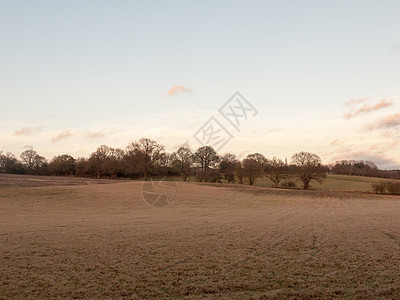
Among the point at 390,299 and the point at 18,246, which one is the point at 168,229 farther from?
the point at 390,299

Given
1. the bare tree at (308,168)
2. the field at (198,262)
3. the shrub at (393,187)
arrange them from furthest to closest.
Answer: the bare tree at (308,168), the shrub at (393,187), the field at (198,262)

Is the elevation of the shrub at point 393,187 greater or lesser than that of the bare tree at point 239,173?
lesser

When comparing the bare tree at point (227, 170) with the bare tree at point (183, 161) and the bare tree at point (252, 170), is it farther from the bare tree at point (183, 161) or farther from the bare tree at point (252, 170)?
the bare tree at point (183, 161)

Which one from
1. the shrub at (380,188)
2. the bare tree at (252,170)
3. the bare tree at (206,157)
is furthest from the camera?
the bare tree at (206,157)

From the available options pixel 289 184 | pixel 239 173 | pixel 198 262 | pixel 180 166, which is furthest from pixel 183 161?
pixel 198 262

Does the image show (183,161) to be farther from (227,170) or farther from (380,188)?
(380,188)

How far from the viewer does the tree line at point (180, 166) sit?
3049 inches

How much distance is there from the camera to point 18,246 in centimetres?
1462

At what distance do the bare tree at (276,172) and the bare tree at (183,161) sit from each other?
2228 cm

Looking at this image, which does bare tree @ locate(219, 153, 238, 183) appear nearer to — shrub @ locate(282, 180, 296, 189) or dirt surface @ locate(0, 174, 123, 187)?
shrub @ locate(282, 180, 296, 189)

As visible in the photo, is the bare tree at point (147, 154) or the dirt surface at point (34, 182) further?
the bare tree at point (147, 154)

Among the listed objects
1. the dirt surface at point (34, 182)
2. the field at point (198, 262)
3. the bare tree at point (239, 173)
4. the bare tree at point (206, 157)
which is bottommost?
the field at point (198, 262)

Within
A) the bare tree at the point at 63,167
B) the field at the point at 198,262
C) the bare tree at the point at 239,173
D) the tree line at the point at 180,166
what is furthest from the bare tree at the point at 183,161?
the field at the point at 198,262

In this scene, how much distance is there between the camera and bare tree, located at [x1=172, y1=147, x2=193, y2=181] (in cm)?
9262
